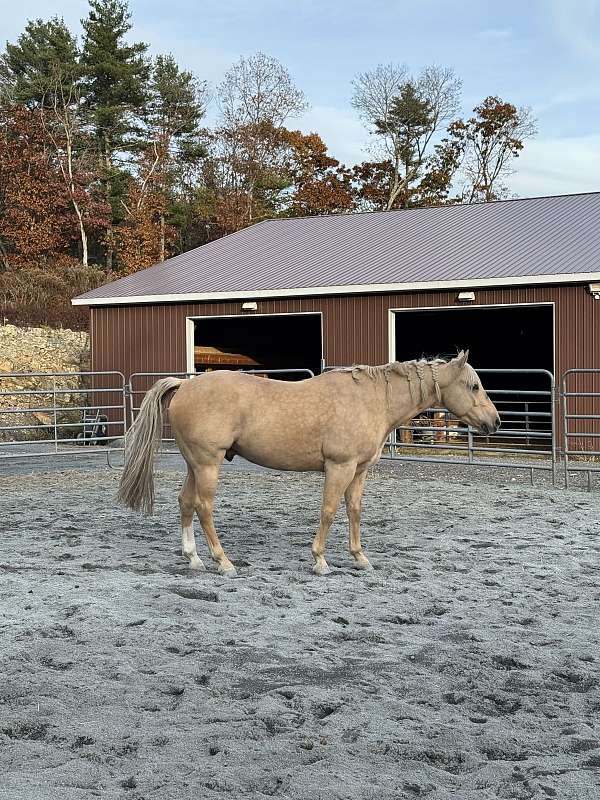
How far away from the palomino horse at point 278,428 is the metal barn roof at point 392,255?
8.05 meters

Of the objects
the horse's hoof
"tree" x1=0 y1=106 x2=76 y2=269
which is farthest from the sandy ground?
"tree" x1=0 y1=106 x2=76 y2=269

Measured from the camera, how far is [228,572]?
5.79m

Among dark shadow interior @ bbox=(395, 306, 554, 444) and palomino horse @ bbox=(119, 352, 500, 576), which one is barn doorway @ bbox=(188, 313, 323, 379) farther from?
palomino horse @ bbox=(119, 352, 500, 576)

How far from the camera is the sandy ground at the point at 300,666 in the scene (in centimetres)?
298

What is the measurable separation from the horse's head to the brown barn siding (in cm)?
736

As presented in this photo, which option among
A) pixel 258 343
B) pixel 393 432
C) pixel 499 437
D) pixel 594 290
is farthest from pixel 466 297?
pixel 258 343

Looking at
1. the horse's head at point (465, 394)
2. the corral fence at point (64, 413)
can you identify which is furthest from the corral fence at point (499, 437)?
the corral fence at point (64, 413)

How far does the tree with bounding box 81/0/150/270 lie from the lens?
36656mm

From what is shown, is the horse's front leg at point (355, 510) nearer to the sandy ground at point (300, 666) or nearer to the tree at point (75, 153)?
the sandy ground at point (300, 666)

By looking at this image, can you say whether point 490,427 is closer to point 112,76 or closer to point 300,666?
point 300,666

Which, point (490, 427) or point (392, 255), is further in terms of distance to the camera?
point (392, 255)

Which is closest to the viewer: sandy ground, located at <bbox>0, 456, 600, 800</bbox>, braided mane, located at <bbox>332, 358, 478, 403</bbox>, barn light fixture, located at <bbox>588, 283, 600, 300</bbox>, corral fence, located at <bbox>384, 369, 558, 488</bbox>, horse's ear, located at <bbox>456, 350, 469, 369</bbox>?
sandy ground, located at <bbox>0, 456, 600, 800</bbox>

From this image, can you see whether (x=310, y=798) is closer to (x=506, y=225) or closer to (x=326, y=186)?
(x=506, y=225)

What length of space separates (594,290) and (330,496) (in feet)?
28.3
